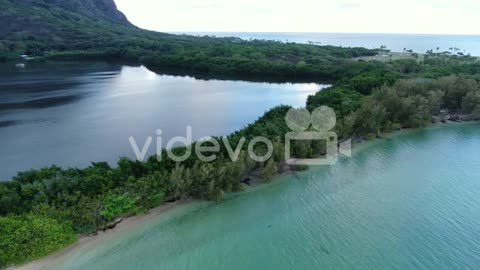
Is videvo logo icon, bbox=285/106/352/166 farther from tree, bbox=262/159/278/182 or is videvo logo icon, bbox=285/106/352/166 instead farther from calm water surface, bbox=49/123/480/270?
tree, bbox=262/159/278/182

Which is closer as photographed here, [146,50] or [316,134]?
[316,134]

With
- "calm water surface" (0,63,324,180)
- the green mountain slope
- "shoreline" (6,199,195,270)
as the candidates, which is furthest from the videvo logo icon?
the green mountain slope

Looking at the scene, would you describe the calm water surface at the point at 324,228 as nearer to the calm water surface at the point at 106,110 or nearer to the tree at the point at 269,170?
the tree at the point at 269,170

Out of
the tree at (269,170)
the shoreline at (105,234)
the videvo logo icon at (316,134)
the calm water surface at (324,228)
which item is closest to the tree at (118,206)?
the shoreline at (105,234)

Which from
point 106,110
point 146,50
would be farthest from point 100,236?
point 146,50

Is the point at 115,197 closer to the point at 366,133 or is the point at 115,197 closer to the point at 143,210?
the point at 143,210

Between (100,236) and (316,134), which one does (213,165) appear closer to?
→ (100,236)
